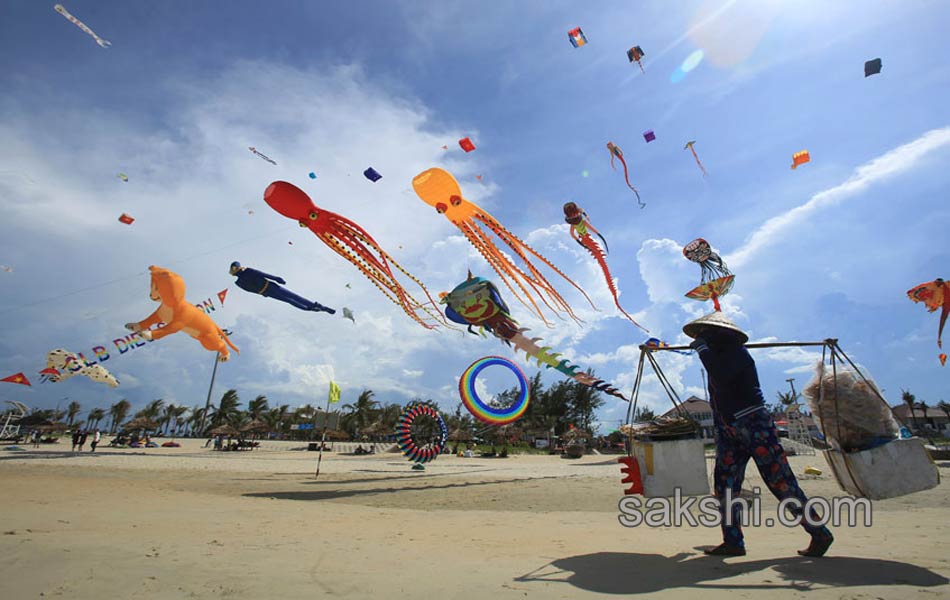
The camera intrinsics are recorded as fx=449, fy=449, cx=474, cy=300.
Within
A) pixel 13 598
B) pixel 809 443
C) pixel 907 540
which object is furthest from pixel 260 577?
pixel 809 443

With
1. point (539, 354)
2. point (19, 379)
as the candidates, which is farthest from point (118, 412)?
point (539, 354)

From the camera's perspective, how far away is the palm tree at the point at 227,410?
5997cm

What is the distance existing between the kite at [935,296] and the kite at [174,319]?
94.0ft

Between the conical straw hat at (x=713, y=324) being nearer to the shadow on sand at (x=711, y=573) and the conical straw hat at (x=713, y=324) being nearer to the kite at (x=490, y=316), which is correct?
the shadow on sand at (x=711, y=573)

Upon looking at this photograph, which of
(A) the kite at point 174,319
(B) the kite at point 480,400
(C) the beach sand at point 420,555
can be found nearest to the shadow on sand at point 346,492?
(C) the beach sand at point 420,555

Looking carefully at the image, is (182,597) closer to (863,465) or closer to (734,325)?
(734,325)

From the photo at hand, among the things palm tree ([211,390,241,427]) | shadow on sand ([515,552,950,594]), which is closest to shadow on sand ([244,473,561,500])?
shadow on sand ([515,552,950,594])

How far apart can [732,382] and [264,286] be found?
46.3ft

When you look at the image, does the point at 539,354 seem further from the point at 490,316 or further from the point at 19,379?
the point at 19,379

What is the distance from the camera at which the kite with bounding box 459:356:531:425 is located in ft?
62.3

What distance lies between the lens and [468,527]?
5723 mm

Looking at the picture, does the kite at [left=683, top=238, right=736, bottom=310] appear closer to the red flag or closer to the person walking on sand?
the person walking on sand
